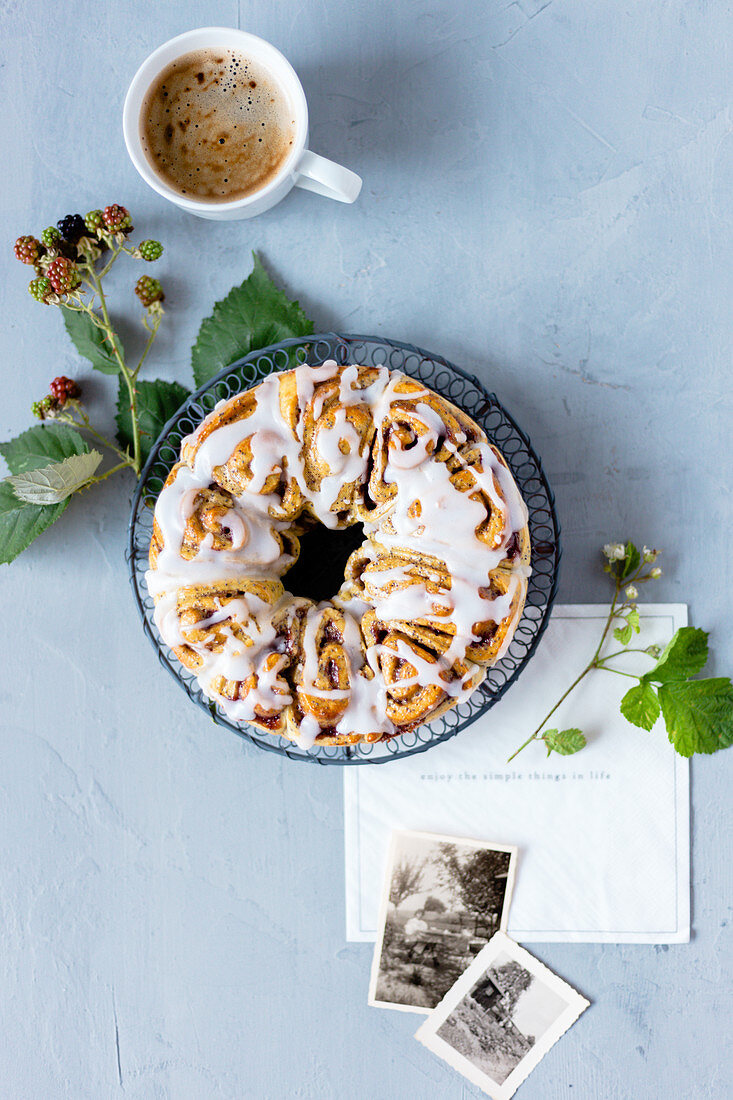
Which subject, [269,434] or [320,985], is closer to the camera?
[269,434]

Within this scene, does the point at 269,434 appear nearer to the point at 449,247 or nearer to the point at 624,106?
the point at 449,247

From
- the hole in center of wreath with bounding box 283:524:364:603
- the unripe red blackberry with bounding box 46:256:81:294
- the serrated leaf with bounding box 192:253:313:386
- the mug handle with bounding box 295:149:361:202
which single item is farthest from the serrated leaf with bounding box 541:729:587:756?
the unripe red blackberry with bounding box 46:256:81:294

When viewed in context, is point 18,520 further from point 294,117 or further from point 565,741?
point 565,741

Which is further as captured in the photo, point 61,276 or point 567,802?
point 567,802

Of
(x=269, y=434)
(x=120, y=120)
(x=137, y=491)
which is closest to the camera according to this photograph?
(x=269, y=434)

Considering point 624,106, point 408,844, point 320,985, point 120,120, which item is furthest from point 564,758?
point 120,120

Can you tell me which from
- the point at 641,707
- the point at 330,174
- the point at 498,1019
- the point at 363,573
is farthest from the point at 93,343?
the point at 498,1019

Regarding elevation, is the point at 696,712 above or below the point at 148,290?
below

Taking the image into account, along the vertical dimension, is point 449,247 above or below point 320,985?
above
